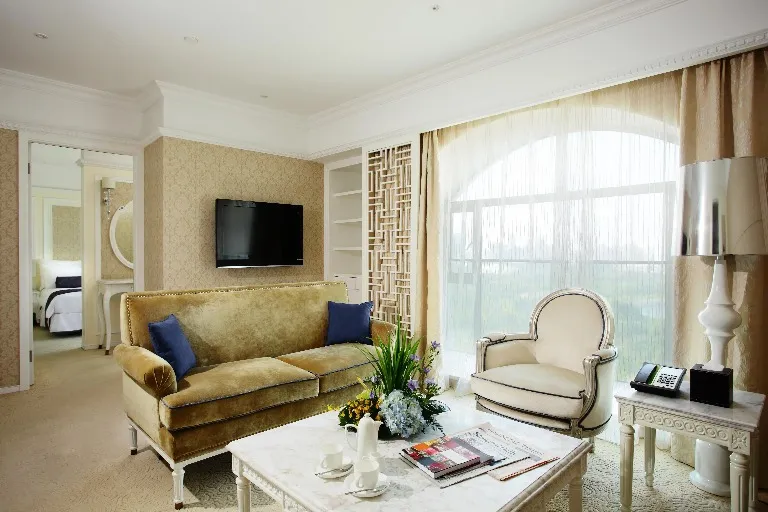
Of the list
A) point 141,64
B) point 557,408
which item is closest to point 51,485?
point 557,408

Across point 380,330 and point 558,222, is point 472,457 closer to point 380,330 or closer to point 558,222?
point 380,330

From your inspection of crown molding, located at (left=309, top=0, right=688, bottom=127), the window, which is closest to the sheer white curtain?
the window

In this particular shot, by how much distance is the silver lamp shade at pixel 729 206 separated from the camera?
212 cm

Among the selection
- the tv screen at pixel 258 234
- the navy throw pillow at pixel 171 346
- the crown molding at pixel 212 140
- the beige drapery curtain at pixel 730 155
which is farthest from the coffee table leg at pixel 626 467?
the crown molding at pixel 212 140

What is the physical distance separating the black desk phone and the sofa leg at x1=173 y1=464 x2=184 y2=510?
2.35 m

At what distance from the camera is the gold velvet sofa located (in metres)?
2.32

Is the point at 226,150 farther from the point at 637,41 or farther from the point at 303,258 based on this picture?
the point at 637,41

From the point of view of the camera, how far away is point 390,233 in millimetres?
4805

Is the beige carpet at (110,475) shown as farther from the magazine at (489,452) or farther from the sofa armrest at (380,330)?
the sofa armrest at (380,330)

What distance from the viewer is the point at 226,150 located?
4984 millimetres

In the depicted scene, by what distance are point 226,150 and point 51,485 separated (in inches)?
139

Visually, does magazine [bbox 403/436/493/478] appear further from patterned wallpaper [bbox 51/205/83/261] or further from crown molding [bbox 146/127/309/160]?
patterned wallpaper [bbox 51/205/83/261]

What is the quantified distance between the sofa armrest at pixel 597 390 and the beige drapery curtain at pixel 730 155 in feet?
1.98

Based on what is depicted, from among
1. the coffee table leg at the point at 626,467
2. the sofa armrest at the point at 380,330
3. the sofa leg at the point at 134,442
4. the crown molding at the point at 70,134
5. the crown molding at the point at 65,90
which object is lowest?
the sofa leg at the point at 134,442
